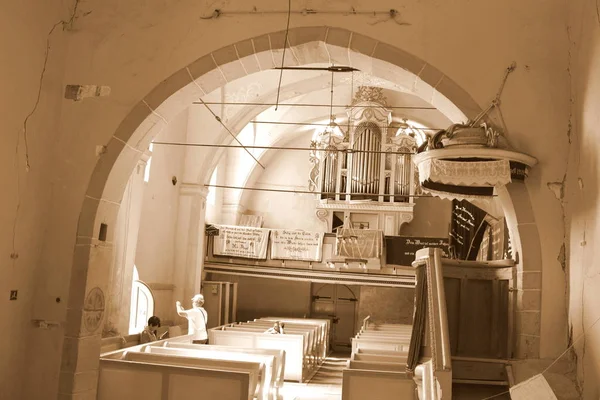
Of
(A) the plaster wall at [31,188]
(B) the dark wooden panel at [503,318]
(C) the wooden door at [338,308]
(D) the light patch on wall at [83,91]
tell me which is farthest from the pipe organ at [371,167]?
(A) the plaster wall at [31,188]

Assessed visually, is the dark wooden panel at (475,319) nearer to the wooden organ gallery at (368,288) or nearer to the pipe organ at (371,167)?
the wooden organ gallery at (368,288)

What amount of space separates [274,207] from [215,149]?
4.59 meters

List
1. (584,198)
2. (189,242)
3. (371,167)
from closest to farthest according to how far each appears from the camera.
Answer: (584,198)
(189,242)
(371,167)

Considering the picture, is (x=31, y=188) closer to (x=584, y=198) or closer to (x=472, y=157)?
(x=472, y=157)

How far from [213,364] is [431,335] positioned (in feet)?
10.3

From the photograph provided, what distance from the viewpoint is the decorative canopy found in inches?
220

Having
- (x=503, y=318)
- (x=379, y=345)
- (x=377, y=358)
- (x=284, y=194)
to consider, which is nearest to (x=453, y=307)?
(x=503, y=318)

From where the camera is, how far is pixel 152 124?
7.01 metres

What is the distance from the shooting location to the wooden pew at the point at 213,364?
23.1ft

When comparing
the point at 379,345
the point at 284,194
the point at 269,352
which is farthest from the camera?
the point at 284,194

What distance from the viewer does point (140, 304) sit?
12.7 m

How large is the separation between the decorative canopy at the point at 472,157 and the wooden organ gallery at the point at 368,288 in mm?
11

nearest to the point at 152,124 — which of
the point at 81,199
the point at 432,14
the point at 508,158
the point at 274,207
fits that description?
the point at 81,199

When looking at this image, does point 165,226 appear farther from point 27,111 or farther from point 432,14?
point 432,14
